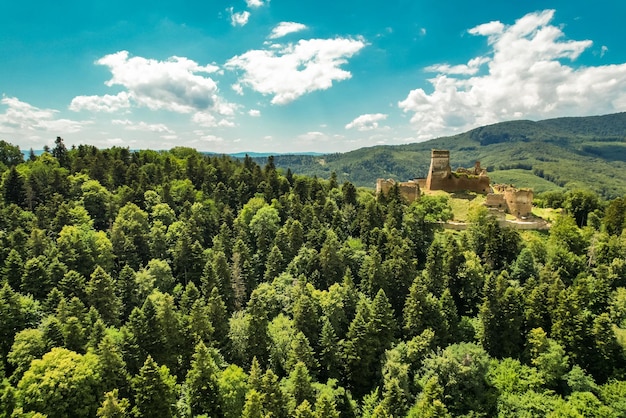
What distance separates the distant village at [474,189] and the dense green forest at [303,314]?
7690 millimetres

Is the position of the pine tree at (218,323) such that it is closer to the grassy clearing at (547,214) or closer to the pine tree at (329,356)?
the pine tree at (329,356)

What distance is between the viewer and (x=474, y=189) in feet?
305

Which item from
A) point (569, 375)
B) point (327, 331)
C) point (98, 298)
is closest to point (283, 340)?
point (327, 331)

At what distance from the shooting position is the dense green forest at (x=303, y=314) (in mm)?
38156

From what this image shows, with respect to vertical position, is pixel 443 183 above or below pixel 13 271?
above

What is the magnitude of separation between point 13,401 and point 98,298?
1608cm

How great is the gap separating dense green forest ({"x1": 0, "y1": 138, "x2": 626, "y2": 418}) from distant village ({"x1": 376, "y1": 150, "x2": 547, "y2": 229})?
303 inches

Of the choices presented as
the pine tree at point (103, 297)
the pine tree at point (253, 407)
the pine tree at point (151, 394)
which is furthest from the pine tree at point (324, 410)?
the pine tree at point (103, 297)

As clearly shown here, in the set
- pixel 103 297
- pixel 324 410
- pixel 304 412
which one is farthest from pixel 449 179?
pixel 103 297

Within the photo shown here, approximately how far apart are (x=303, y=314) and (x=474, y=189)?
60.3m

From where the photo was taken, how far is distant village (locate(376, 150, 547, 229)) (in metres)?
78.1

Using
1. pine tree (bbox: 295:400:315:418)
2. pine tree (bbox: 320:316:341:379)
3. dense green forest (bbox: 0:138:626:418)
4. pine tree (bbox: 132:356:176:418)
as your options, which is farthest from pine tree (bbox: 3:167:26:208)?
pine tree (bbox: 295:400:315:418)

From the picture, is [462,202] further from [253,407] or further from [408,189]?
[253,407]

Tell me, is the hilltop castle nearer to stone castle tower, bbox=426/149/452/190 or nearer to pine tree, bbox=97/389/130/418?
stone castle tower, bbox=426/149/452/190
